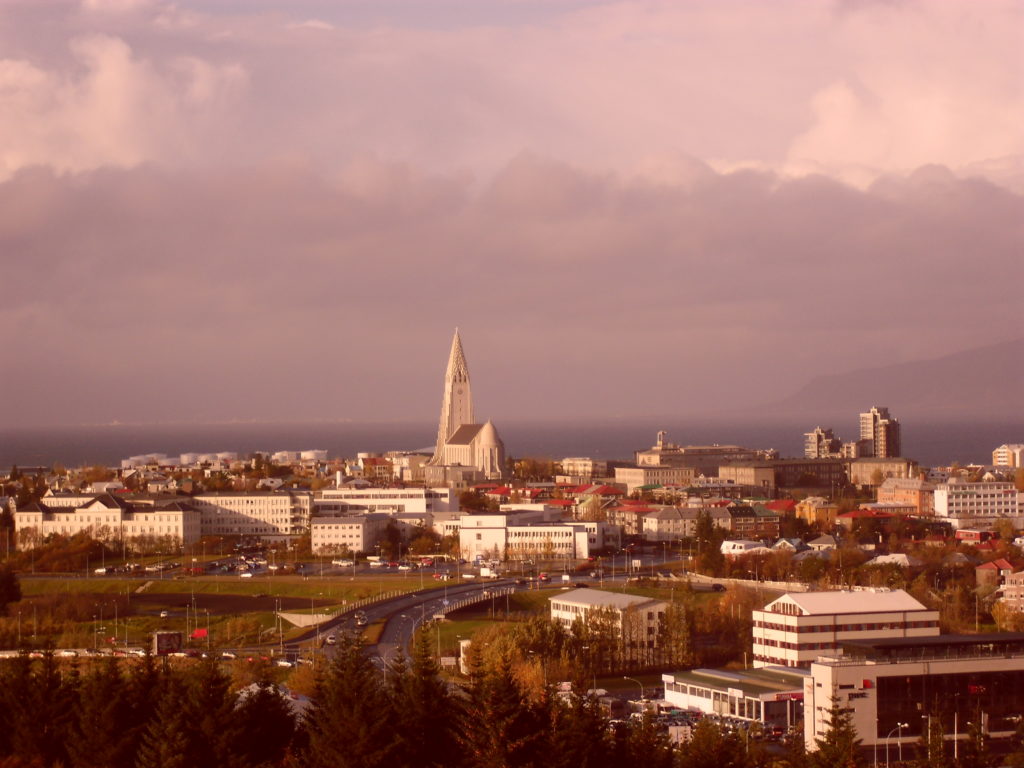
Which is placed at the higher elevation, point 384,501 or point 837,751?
point 384,501

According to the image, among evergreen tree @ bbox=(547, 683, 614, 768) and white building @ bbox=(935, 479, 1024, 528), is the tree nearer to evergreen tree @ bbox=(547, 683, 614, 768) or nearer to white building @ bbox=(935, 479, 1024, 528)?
evergreen tree @ bbox=(547, 683, 614, 768)

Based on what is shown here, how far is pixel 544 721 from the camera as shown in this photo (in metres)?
21.9

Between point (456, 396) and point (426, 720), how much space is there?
7924cm

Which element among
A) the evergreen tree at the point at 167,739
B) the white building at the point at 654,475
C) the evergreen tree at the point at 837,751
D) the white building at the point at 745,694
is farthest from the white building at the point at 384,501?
the evergreen tree at the point at 837,751

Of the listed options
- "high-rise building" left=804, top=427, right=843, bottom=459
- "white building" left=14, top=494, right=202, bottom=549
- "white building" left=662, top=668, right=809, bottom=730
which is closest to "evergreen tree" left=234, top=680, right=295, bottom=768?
"white building" left=662, top=668, right=809, bottom=730

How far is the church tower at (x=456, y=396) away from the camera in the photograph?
101 meters

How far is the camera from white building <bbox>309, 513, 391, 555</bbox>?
59156 mm

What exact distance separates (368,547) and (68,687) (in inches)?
1397

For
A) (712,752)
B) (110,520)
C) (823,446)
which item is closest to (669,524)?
(110,520)

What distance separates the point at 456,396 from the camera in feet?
334

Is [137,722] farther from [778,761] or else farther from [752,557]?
[752,557]

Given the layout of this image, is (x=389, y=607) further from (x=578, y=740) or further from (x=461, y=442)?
(x=461, y=442)

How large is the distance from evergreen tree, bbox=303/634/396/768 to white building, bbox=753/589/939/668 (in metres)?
12.7

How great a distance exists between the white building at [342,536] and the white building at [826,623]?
26.8m
